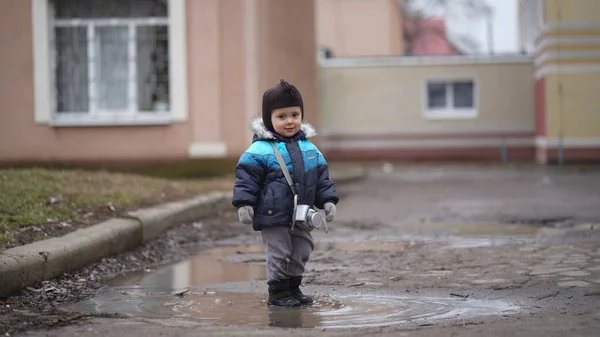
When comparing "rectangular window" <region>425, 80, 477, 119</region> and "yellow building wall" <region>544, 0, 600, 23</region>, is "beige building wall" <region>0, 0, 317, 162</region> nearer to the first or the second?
"yellow building wall" <region>544, 0, 600, 23</region>

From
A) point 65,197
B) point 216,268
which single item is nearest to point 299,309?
point 216,268

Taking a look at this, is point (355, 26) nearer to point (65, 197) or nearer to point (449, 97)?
point (449, 97)

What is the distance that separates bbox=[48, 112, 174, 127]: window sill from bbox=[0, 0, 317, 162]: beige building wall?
0.09 metres

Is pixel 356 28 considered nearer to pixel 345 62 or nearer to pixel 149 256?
pixel 345 62

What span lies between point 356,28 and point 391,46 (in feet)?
9.05

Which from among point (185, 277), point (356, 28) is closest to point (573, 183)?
point (185, 277)

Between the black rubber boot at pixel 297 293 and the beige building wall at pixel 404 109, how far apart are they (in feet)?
75.6

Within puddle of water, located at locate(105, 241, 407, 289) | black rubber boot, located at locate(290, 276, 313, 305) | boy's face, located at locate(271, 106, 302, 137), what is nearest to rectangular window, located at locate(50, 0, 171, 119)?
puddle of water, located at locate(105, 241, 407, 289)

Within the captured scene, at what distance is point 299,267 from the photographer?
6.04 m

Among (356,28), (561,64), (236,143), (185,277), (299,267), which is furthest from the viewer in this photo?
(356,28)

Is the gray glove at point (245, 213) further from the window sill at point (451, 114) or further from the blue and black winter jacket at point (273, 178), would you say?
the window sill at point (451, 114)

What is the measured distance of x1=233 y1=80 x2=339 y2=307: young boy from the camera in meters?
5.88

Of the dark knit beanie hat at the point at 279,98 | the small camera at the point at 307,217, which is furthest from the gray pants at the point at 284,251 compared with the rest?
the dark knit beanie hat at the point at 279,98

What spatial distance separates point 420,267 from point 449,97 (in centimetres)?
2255
